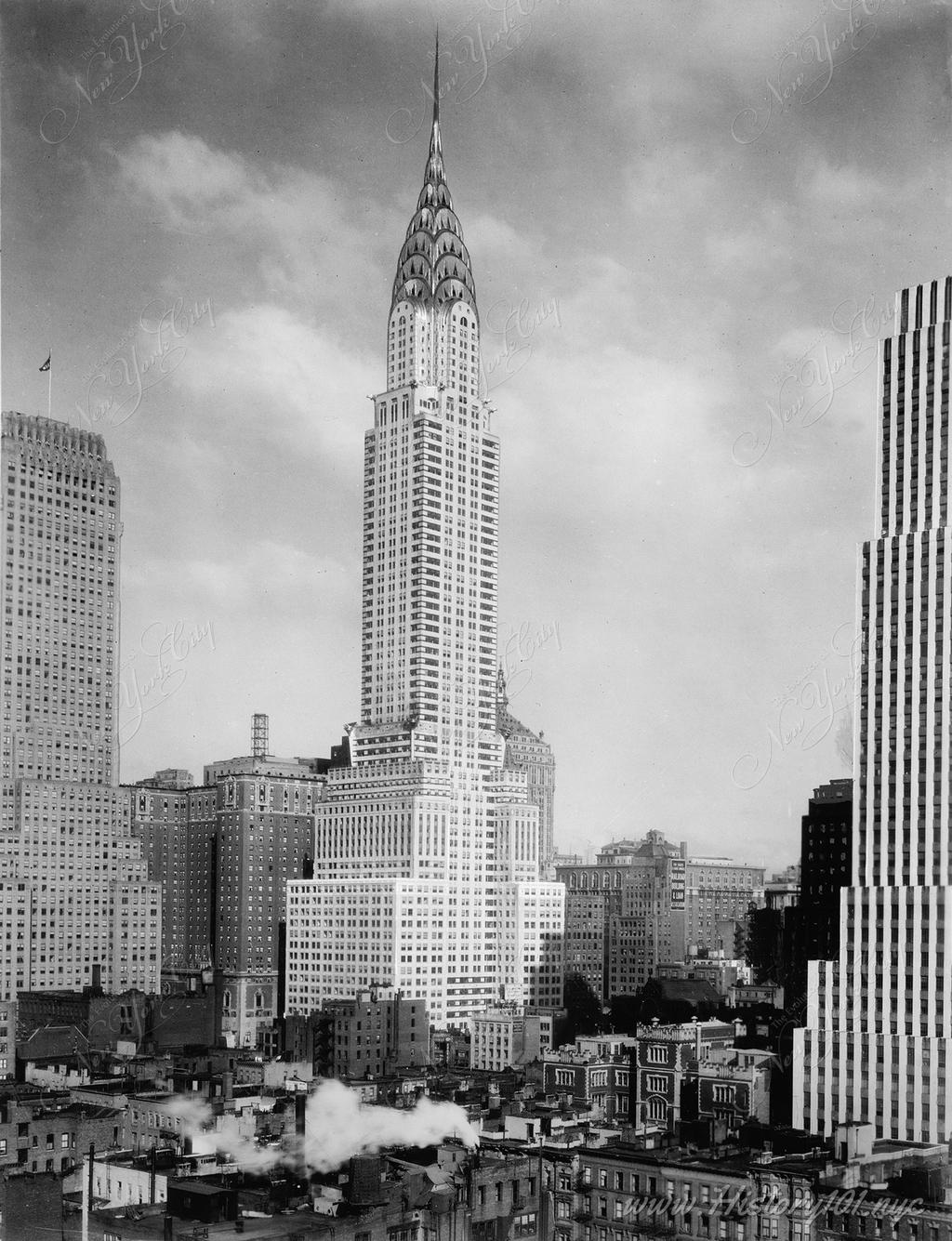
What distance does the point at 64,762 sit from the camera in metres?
55.7

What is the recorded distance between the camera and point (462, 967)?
51.1 m

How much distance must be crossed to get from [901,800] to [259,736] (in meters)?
30.4

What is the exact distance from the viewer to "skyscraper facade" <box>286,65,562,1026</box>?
168ft

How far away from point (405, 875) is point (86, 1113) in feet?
77.1

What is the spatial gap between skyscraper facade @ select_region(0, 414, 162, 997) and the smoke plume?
84.8 ft

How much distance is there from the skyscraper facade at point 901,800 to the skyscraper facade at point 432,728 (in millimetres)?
20641

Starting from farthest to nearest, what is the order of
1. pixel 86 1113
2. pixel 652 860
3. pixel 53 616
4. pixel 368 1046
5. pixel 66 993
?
1. pixel 652 860
2. pixel 53 616
3. pixel 66 993
4. pixel 368 1046
5. pixel 86 1113

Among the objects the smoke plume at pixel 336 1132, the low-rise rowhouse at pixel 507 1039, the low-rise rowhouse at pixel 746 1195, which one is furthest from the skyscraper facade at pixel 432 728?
the low-rise rowhouse at pixel 746 1195

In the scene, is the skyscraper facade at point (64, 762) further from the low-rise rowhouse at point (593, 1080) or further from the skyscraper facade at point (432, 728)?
the low-rise rowhouse at point (593, 1080)

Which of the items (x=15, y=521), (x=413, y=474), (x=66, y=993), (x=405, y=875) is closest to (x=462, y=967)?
(x=405, y=875)

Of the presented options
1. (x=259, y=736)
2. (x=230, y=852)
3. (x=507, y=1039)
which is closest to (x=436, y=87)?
(x=507, y=1039)

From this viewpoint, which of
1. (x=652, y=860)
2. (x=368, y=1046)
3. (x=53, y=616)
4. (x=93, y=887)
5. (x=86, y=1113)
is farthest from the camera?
(x=652, y=860)

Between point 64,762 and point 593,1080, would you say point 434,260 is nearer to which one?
point 64,762

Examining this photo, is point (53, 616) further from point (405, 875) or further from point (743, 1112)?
point (743, 1112)
